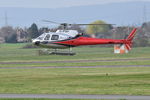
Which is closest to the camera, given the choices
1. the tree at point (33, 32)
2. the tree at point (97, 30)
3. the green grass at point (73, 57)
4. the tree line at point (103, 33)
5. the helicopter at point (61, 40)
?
the helicopter at point (61, 40)

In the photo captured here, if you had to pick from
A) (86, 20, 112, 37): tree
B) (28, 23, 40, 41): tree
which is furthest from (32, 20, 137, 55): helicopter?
(86, 20, 112, 37): tree

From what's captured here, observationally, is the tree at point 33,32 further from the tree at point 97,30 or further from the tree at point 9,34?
the tree at point 97,30

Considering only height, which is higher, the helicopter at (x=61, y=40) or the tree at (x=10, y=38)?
the helicopter at (x=61, y=40)

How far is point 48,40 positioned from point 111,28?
62.5 meters

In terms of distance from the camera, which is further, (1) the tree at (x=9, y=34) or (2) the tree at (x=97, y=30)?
(2) the tree at (x=97, y=30)

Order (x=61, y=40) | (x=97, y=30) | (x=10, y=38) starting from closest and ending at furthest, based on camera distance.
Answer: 1. (x=61, y=40)
2. (x=10, y=38)
3. (x=97, y=30)

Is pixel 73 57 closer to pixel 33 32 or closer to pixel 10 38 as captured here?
pixel 33 32

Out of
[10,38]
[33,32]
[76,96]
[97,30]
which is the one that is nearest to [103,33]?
[97,30]

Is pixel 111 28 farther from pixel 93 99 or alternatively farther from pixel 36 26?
pixel 93 99

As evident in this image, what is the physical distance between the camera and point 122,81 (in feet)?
115

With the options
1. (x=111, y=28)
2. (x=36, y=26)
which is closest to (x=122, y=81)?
(x=36, y=26)

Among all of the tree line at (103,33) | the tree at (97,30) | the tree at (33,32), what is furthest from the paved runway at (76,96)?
the tree at (97,30)

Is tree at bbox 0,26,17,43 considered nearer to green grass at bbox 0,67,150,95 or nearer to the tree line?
the tree line

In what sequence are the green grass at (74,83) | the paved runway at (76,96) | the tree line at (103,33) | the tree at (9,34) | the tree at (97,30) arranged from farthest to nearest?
1. the tree at (97,30)
2. the tree line at (103,33)
3. the tree at (9,34)
4. the green grass at (74,83)
5. the paved runway at (76,96)
